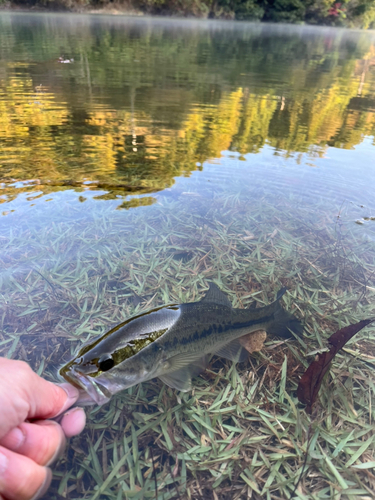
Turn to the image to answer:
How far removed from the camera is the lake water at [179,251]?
75.8 inches

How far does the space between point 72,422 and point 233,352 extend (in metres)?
1.25

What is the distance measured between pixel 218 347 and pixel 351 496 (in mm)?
1154

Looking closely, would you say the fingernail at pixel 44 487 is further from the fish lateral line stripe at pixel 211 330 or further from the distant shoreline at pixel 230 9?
the distant shoreline at pixel 230 9

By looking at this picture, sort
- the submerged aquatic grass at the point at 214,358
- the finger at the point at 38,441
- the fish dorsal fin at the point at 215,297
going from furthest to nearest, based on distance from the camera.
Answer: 1. the fish dorsal fin at the point at 215,297
2. the submerged aquatic grass at the point at 214,358
3. the finger at the point at 38,441

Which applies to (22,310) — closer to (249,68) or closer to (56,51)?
(249,68)

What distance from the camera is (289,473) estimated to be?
188cm

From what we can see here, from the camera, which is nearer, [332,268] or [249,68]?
[332,268]

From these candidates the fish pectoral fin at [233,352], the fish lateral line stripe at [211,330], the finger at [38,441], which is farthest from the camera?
the fish pectoral fin at [233,352]

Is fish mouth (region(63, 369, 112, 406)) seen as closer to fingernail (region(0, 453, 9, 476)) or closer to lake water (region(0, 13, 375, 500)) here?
lake water (region(0, 13, 375, 500))

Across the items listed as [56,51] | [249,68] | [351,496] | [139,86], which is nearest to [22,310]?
[351,496]

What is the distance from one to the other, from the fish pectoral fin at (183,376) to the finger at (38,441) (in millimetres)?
737

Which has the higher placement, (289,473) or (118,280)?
(118,280)

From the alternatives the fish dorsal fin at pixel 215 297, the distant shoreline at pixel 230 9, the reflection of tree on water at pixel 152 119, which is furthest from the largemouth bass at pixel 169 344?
the distant shoreline at pixel 230 9

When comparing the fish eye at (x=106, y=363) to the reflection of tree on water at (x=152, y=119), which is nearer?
the fish eye at (x=106, y=363)
